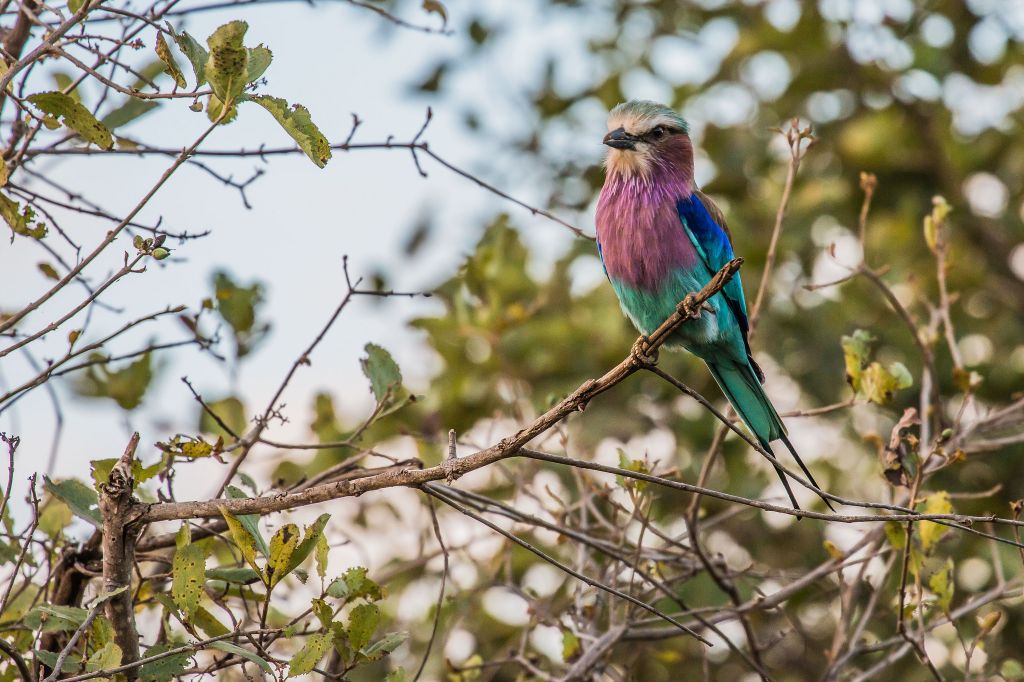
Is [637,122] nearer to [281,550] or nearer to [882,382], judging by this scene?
[882,382]

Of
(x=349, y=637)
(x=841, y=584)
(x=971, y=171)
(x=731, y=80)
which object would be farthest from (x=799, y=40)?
(x=349, y=637)

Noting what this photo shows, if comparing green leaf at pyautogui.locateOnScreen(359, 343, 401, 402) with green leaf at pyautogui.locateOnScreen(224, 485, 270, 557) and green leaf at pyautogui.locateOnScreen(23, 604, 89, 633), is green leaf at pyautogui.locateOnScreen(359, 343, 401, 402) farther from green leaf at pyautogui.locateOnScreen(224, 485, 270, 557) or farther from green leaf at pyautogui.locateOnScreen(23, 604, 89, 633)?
green leaf at pyautogui.locateOnScreen(23, 604, 89, 633)

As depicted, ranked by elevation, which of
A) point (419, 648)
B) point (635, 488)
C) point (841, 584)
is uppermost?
point (419, 648)

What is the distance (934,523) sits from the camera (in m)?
2.98

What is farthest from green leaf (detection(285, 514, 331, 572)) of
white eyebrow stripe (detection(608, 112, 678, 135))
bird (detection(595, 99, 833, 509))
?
white eyebrow stripe (detection(608, 112, 678, 135))

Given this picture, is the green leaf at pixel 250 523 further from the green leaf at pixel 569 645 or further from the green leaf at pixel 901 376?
the green leaf at pixel 901 376

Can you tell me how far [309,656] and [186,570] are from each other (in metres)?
0.32

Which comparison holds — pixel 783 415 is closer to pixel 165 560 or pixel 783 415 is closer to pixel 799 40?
pixel 165 560

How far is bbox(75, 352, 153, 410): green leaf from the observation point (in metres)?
3.17

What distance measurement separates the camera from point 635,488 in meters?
3.07

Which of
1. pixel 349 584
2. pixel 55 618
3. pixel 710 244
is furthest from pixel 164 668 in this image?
pixel 710 244

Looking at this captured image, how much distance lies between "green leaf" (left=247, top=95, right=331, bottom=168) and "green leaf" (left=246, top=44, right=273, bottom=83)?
5 cm

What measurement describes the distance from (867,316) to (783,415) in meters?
2.55

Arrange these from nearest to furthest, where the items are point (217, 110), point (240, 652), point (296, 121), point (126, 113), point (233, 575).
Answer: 1. point (240, 652)
2. point (296, 121)
3. point (217, 110)
4. point (233, 575)
5. point (126, 113)
